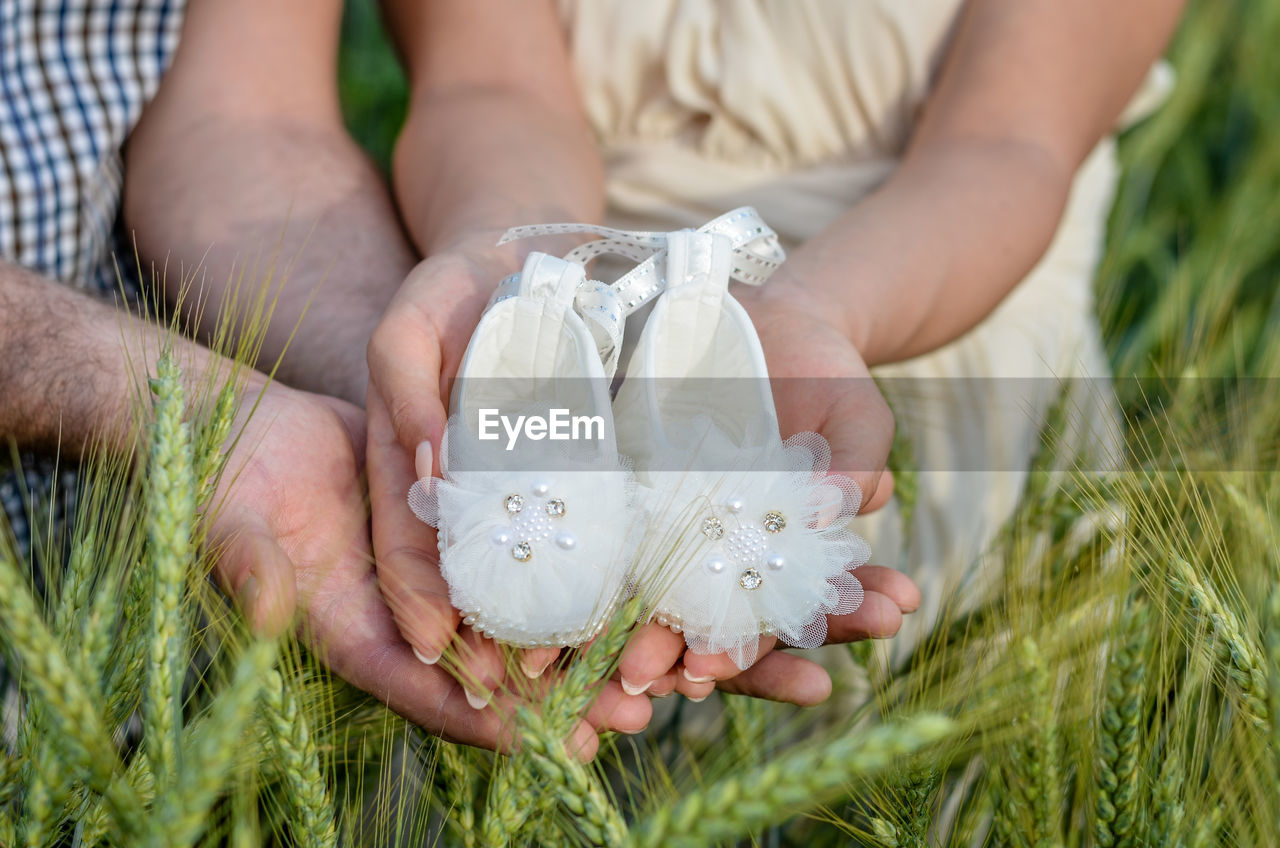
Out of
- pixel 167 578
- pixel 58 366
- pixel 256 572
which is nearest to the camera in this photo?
pixel 167 578

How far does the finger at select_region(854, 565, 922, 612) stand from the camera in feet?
2.89

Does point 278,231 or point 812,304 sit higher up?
point 812,304

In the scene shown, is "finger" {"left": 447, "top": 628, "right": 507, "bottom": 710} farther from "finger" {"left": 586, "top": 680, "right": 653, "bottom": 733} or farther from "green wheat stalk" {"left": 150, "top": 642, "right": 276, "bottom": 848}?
"green wheat stalk" {"left": 150, "top": 642, "right": 276, "bottom": 848}

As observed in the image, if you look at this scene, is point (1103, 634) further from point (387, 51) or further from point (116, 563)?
point (387, 51)

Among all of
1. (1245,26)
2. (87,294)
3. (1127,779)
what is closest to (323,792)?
(1127,779)

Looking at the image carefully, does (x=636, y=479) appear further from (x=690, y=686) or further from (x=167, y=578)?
(x=167, y=578)

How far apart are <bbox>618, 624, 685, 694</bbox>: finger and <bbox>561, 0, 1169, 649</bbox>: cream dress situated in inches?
22.7

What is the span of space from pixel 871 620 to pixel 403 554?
0.42 meters

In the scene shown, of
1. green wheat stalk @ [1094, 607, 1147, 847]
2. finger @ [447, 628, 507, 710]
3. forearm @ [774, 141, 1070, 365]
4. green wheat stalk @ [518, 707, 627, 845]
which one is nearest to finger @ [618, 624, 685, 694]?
finger @ [447, 628, 507, 710]

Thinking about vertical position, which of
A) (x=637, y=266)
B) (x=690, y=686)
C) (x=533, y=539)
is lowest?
(x=690, y=686)

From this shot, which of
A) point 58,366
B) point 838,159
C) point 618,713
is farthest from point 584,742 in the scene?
point 838,159

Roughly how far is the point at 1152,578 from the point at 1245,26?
188cm

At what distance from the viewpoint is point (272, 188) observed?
53.3 inches

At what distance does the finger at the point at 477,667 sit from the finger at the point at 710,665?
0.16 meters
